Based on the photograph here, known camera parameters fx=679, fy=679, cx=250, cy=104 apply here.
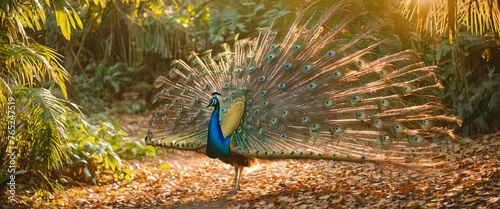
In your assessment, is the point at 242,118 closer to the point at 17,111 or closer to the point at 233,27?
the point at 17,111

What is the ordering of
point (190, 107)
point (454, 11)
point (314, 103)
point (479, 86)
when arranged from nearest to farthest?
point (454, 11) < point (314, 103) < point (190, 107) < point (479, 86)

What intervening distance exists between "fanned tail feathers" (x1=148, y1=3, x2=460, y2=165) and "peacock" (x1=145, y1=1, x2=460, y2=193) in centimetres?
1

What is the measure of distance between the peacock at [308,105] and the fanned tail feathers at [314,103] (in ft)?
0.03

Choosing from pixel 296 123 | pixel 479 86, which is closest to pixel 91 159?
pixel 296 123

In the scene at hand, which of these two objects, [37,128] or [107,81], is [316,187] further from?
[107,81]

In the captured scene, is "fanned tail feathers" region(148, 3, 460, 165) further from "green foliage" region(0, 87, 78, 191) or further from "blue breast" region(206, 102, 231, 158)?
"green foliage" region(0, 87, 78, 191)

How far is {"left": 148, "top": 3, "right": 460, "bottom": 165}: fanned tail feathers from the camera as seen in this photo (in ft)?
20.6

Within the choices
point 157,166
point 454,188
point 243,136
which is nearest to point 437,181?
point 454,188

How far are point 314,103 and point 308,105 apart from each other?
6 cm

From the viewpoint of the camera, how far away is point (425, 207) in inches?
213

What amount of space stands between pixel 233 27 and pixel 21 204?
25.2 feet

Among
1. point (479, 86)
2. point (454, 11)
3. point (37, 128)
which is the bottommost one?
point (37, 128)

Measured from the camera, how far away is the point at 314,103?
22.0 feet

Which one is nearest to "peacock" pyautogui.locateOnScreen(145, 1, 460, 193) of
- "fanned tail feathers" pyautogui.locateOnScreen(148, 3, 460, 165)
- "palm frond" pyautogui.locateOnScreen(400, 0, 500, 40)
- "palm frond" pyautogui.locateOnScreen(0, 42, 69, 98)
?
"fanned tail feathers" pyautogui.locateOnScreen(148, 3, 460, 165)
